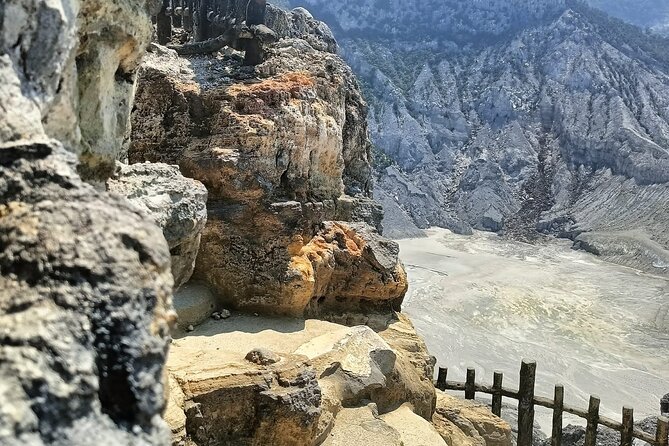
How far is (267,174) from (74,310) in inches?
229

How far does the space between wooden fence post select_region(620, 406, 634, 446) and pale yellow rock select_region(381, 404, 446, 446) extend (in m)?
3.89

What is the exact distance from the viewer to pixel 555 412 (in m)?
8.59

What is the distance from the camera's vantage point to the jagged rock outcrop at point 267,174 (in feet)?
22.7

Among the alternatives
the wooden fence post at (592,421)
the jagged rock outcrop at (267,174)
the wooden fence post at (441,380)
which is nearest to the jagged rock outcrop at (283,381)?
the jagged rock outcrop at (267,174)

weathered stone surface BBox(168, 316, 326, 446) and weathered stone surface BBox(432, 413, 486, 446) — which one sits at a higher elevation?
weathered stone surface BBox(168, 316, 326, 446)

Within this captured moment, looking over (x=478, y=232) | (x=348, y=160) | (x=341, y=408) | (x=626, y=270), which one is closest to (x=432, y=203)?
(x=478, y=232)

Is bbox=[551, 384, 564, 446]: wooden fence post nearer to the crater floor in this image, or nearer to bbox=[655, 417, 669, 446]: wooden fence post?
bbox=[655, 417, 669, 446]: wooden fence post

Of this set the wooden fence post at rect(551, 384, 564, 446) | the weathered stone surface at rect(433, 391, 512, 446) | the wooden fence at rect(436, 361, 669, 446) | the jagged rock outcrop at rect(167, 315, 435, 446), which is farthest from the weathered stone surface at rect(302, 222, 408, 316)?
the wooden fence post at rect(551, 384, 564, 446)

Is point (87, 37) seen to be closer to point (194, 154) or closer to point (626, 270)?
point (194, 154)

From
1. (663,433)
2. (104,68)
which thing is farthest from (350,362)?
(663,433)

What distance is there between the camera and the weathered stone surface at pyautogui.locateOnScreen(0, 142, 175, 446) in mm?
1279

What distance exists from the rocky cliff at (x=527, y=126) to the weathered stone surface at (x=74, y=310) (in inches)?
1077

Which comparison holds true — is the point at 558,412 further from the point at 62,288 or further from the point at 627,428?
the point at 62,288

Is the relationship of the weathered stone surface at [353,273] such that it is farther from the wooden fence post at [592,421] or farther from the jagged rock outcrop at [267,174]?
the wooden fence post at [592,421]
